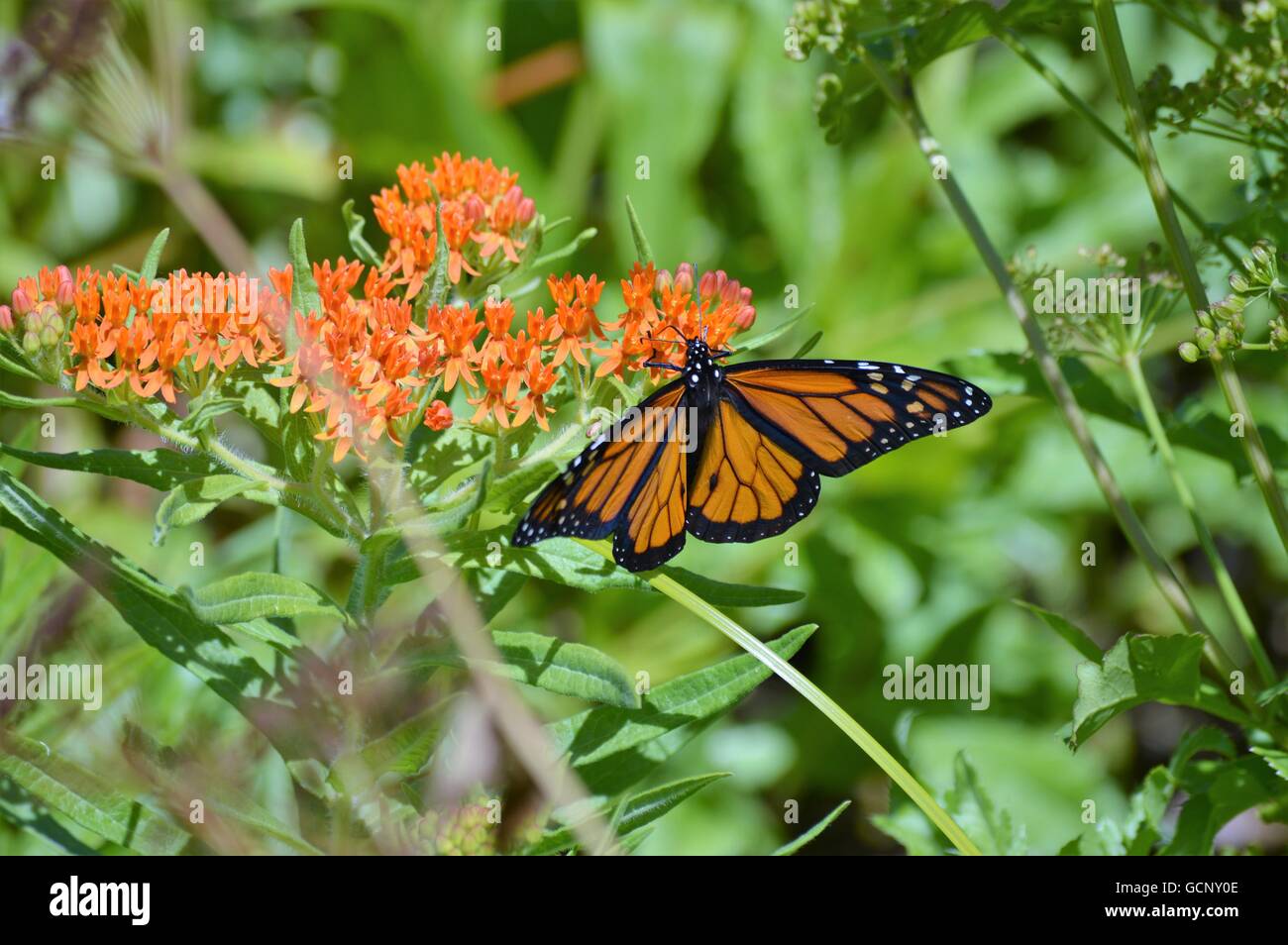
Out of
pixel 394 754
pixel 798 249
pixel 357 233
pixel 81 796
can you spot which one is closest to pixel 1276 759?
pixel 394 754

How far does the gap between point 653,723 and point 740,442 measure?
44 centimetres

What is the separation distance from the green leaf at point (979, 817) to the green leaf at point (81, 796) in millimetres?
1011

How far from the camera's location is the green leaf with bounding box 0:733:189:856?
1429 mm

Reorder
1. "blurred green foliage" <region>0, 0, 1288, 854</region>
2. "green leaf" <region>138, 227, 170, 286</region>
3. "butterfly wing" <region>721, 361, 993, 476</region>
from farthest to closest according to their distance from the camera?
1. "blurred green foliage" <region>0, 0, 1288, 854</region>
2. "butterfly wing" <region>721, 361, 993, 476</region>
3. "green leaf" <region>138, 227, 170, 286</region>

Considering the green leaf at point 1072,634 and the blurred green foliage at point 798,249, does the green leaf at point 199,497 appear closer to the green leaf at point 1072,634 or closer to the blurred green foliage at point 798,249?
the green leaf at point 1072,634

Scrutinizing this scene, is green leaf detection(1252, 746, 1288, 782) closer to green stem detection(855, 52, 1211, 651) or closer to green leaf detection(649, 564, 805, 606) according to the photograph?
green stem detection(855, 52, 1211, 651)

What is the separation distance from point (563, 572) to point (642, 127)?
2.74 m

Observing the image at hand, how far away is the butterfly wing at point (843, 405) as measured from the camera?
1.63m

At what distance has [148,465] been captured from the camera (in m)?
1.41

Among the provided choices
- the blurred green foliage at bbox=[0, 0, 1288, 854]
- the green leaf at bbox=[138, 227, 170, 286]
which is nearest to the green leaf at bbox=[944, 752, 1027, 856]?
the green leaf at bbox=[138, 227, 170, 286]

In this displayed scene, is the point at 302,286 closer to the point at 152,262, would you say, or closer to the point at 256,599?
the point at 152,262

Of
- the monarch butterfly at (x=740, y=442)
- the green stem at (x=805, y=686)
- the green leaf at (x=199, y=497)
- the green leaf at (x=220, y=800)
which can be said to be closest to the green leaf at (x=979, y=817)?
the green stem at (x=805, y=686)

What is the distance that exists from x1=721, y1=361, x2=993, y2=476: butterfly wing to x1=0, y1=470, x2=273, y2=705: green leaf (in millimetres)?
720

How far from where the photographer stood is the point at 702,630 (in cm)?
355
